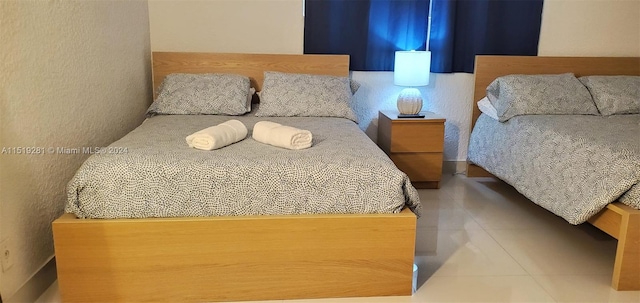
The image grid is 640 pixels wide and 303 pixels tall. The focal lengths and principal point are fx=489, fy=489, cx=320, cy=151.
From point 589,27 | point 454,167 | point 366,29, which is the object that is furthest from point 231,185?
point 589,27

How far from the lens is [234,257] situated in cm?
188

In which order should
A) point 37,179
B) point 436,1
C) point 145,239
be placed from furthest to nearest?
point 436,1 → point 37,179 → point 145,239

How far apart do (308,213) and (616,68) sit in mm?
2964

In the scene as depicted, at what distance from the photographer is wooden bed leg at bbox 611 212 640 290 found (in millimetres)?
1955

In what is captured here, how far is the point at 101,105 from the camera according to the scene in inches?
101

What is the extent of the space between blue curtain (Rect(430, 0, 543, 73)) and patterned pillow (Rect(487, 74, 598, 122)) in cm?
33

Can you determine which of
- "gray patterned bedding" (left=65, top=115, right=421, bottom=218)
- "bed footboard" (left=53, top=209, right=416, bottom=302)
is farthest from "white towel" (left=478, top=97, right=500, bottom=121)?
"bed footboard" (left=53, top=209, right=416, bottom=302)

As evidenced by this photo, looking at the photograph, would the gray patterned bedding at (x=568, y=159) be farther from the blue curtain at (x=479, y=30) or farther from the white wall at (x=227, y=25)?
the white wall at (x=227, y=25)

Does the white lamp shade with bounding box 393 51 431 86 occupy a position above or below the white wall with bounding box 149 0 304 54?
below

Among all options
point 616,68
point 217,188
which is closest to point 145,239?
point 217,188

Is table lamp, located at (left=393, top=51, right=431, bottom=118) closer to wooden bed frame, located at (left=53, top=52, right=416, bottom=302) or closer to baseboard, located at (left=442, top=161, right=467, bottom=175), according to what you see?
baseboard, located at (left=442, top=161, right=467, bottom=175)

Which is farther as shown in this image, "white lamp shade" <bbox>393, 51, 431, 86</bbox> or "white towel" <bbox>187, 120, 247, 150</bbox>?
"white lamp shade" <bbox>393, 51, 431, 86</bbox>

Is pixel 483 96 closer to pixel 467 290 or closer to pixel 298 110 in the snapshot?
pixel 298 110

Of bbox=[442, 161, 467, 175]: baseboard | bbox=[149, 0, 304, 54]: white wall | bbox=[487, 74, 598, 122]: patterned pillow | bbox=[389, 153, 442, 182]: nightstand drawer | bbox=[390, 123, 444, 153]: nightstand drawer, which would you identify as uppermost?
bbox=[149, 0, 304, 54]: white wall
